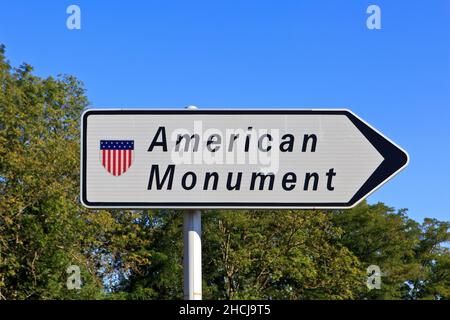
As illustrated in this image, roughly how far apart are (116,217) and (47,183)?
475 centimetres

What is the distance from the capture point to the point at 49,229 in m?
30.2

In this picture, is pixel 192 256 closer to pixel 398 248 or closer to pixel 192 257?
pixel 192 257

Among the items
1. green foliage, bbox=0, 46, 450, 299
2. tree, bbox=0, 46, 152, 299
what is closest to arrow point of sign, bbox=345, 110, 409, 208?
green foliage, bbox=0, 46, 450, 299

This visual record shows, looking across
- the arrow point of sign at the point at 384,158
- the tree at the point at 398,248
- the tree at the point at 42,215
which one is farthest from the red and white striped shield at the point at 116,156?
the tree at the point at 398,248

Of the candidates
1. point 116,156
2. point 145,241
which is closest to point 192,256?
point 116,156

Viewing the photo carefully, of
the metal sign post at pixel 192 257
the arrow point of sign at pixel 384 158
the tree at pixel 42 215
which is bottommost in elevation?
the metal sign post at pixel 192 257

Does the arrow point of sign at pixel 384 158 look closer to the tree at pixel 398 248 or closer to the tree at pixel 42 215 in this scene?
the tree at pixel 42 215

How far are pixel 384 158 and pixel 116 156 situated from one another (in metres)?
2.01

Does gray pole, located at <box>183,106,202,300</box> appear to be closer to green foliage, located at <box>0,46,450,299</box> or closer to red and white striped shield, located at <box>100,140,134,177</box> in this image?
red and white striped shield, located at <box>100,140,134,177</box>

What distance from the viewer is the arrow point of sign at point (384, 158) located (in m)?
4.71

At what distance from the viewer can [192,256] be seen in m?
4.82

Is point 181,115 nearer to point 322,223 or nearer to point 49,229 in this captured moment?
point 49,229

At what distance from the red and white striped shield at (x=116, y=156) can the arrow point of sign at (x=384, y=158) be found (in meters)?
1.67
